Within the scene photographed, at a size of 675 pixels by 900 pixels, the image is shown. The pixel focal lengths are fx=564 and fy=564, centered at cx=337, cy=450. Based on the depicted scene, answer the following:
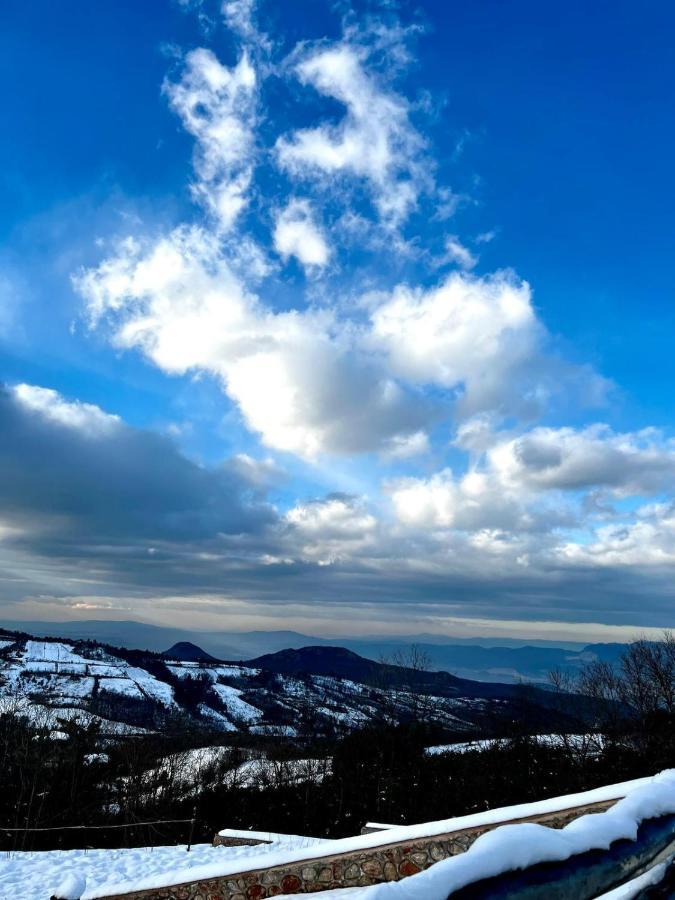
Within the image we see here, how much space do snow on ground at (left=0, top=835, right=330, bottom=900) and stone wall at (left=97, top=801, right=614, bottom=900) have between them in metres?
7.28

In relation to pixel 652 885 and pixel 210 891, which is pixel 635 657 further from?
pixel 652 885

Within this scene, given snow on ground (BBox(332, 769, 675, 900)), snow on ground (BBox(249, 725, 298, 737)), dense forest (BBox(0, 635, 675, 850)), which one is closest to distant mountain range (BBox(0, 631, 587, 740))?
snow on ground (BBox(249, 725, 298, 737))

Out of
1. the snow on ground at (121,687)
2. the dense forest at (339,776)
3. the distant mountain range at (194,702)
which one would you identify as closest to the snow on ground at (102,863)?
the dense forest at (339,776)

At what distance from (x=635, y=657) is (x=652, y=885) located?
2249 inches

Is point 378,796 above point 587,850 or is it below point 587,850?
below

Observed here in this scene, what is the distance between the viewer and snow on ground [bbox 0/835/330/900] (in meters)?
15.1

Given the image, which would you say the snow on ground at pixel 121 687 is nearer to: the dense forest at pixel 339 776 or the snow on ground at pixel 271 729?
the snow on ground at pixel 271 729

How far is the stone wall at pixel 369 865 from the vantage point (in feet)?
27.3

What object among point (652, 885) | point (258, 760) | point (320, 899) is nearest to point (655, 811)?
point (652, 885)

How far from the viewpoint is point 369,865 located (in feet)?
27.5

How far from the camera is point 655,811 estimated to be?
2.70m

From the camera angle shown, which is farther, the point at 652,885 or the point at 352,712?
the point at 352,712

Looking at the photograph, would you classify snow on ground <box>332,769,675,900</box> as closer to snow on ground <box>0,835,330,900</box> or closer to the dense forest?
snow on ground <box>0,835,330,900</box>

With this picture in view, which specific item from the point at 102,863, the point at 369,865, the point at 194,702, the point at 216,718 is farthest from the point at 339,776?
the point at 194,702
